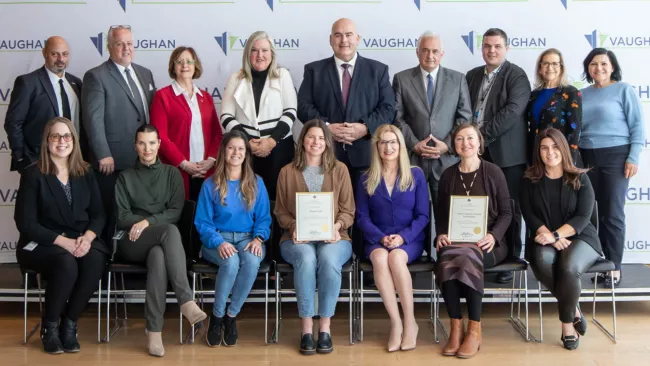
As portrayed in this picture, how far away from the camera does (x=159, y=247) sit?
4125 millimetres

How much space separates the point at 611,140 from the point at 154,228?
10.6 ft

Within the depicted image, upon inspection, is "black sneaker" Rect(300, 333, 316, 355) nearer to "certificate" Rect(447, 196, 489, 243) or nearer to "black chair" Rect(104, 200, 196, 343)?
"black chair" Rect(104, 200, 196, 343)

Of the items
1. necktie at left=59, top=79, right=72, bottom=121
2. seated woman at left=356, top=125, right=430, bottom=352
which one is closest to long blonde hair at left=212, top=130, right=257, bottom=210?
seated woman at left=356, top=125, right=430, bottom=352

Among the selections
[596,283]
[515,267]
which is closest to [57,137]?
[515,267]

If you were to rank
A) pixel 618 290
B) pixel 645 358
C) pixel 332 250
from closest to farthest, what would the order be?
pixel 645 358 → pixel 332 250 → pixel 618 290

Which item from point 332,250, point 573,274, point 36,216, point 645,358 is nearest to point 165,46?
point 36,216

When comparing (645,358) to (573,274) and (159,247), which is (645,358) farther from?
(159,247)

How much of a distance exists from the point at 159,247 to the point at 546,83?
290 cm

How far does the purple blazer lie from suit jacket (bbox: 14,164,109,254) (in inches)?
64.8

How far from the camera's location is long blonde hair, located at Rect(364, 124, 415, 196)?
426 cm

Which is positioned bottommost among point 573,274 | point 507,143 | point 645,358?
point 645,358

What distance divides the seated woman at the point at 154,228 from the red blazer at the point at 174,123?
324 millimetres

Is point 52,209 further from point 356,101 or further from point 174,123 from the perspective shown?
point 356,101

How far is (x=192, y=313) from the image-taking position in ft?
13.0
